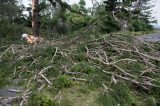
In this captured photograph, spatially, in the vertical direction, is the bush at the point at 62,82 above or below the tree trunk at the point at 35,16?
below

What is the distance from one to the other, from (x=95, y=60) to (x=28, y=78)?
61.1 inches

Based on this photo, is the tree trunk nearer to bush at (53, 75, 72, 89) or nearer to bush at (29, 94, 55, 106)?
bush at (53, 75, 72, 89)

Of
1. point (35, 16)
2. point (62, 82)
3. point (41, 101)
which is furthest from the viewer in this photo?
point (35, 16)

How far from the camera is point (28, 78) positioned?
22.4ft

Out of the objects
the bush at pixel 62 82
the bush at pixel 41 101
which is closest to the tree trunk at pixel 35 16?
the bush at pixel 62 82

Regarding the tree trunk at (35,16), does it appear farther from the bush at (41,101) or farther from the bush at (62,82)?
the bush at (41,101)

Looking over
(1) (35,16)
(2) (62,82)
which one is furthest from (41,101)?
(1) (35,16)

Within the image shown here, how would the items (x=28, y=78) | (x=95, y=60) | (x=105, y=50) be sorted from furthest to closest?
(x=105, y=50)
(x=95, y=60)
(x=28, y=78)

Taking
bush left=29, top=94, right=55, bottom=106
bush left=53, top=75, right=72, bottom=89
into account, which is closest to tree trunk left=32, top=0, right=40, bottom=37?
bush left=53, top=75, right=72, bottom=89

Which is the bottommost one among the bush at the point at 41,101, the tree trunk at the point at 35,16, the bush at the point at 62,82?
the bush at the point at 41,101

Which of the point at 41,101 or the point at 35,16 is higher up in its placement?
the point at 35,16

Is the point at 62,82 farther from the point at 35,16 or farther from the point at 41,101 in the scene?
the point at 35,16

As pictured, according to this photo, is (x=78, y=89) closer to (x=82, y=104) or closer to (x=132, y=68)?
(x=82, y=104)

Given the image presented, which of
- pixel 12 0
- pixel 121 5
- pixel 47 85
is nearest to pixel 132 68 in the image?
pixel 47 85
